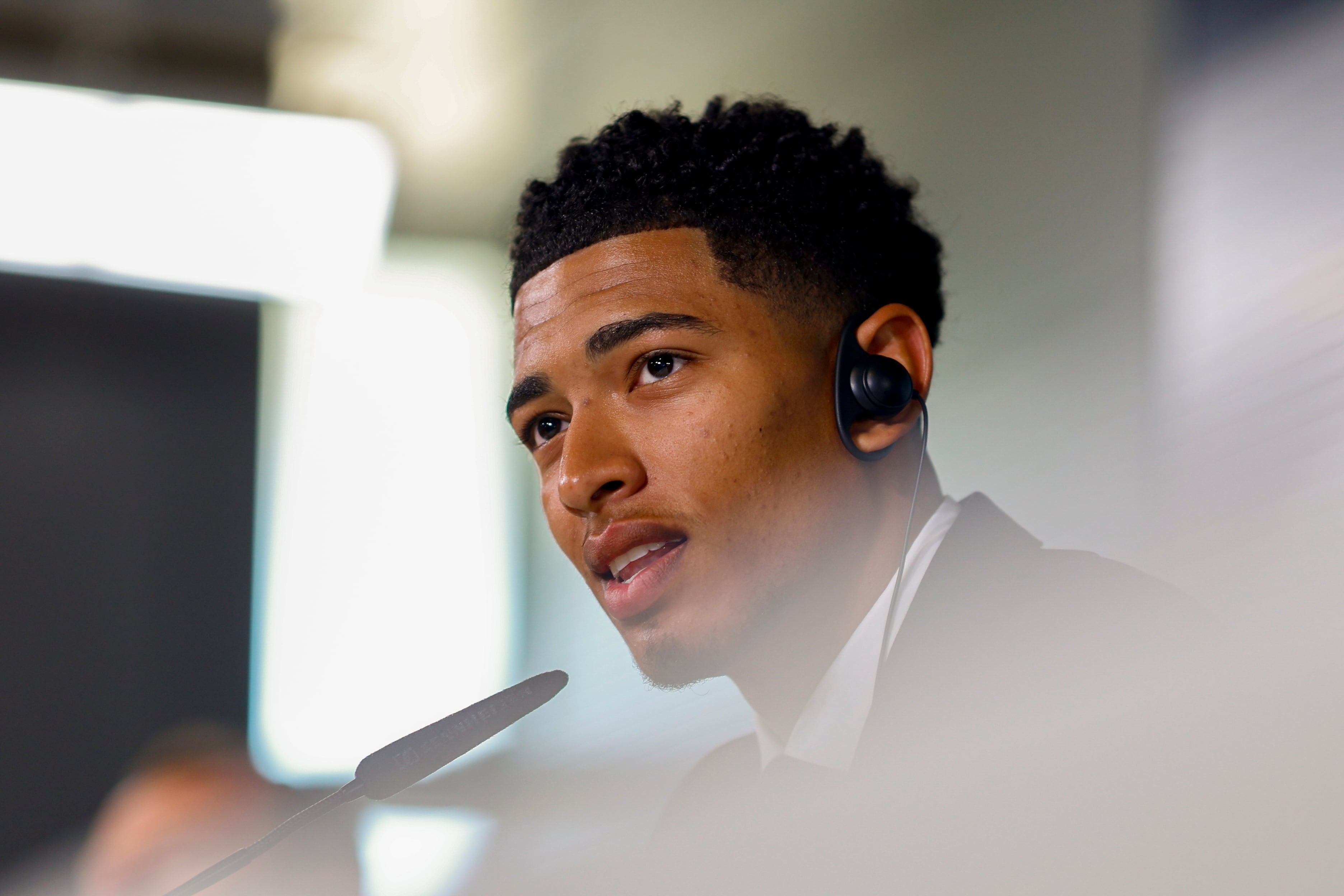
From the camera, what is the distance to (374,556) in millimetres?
2938

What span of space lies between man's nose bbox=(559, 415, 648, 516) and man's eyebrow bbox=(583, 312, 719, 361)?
62 millimetres

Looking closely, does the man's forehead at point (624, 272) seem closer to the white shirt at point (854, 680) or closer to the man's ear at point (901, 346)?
the man's ear at point (901, 346)

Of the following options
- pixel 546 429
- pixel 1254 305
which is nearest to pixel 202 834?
pixel 546 429

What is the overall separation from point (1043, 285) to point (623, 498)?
0.97 m

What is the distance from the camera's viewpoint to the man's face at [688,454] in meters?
0.82

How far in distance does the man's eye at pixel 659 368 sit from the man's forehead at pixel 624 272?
5 cm

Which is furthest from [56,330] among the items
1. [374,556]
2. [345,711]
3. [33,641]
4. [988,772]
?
[988,772]

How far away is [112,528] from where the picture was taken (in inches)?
106

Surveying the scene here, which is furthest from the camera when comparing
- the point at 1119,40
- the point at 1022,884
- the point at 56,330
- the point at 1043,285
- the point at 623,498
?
the point at 56,330

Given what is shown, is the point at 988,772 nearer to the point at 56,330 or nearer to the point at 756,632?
the point at 756,632

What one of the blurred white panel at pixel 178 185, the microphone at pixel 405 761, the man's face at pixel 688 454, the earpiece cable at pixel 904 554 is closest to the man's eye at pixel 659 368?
the man's face at pixel 688 454

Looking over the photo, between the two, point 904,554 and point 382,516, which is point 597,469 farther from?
point 382,516

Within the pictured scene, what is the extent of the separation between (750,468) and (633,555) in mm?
120

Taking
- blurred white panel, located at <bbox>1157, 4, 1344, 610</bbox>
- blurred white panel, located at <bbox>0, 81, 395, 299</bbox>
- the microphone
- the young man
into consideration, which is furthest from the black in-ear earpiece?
blurred white panel, located at <bbox>0, 81, 395, 299</bbox>
